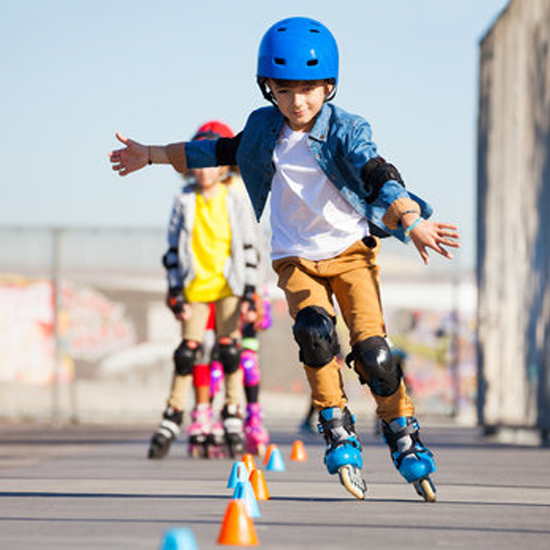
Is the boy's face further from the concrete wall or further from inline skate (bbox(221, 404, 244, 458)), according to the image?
the concrete wall

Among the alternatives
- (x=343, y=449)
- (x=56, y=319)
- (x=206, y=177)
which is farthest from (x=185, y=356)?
(x=56, y=319)

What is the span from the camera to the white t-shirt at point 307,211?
5.87m

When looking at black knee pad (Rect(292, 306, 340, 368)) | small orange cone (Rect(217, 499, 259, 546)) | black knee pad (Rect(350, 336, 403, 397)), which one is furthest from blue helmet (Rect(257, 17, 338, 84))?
small orange cone (Rect(217, 499, 259, 546))

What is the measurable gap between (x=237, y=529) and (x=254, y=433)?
18.8ft

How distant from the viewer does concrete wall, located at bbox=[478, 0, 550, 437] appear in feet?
37.7

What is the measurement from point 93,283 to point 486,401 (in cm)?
545

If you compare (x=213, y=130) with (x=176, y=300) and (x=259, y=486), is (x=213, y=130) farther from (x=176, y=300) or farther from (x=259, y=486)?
(x=259, y=486)

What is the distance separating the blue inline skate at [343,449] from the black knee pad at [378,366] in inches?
6.6

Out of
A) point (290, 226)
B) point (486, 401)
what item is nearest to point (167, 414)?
point (290, 226)

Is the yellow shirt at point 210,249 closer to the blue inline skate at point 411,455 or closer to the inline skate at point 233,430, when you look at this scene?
the inline skate at point 233,430

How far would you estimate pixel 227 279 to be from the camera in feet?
30.6

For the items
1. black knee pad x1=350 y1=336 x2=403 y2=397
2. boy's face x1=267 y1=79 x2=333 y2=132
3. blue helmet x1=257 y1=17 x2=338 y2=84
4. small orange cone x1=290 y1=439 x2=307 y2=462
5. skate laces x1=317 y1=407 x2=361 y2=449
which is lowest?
small orange cone x1=290 y1=439 x2=307 y2=462

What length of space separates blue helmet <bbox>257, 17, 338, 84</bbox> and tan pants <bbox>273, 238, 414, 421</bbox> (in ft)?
2.21

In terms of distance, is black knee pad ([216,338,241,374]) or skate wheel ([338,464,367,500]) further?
black knee pad ([216,338,241,374])
